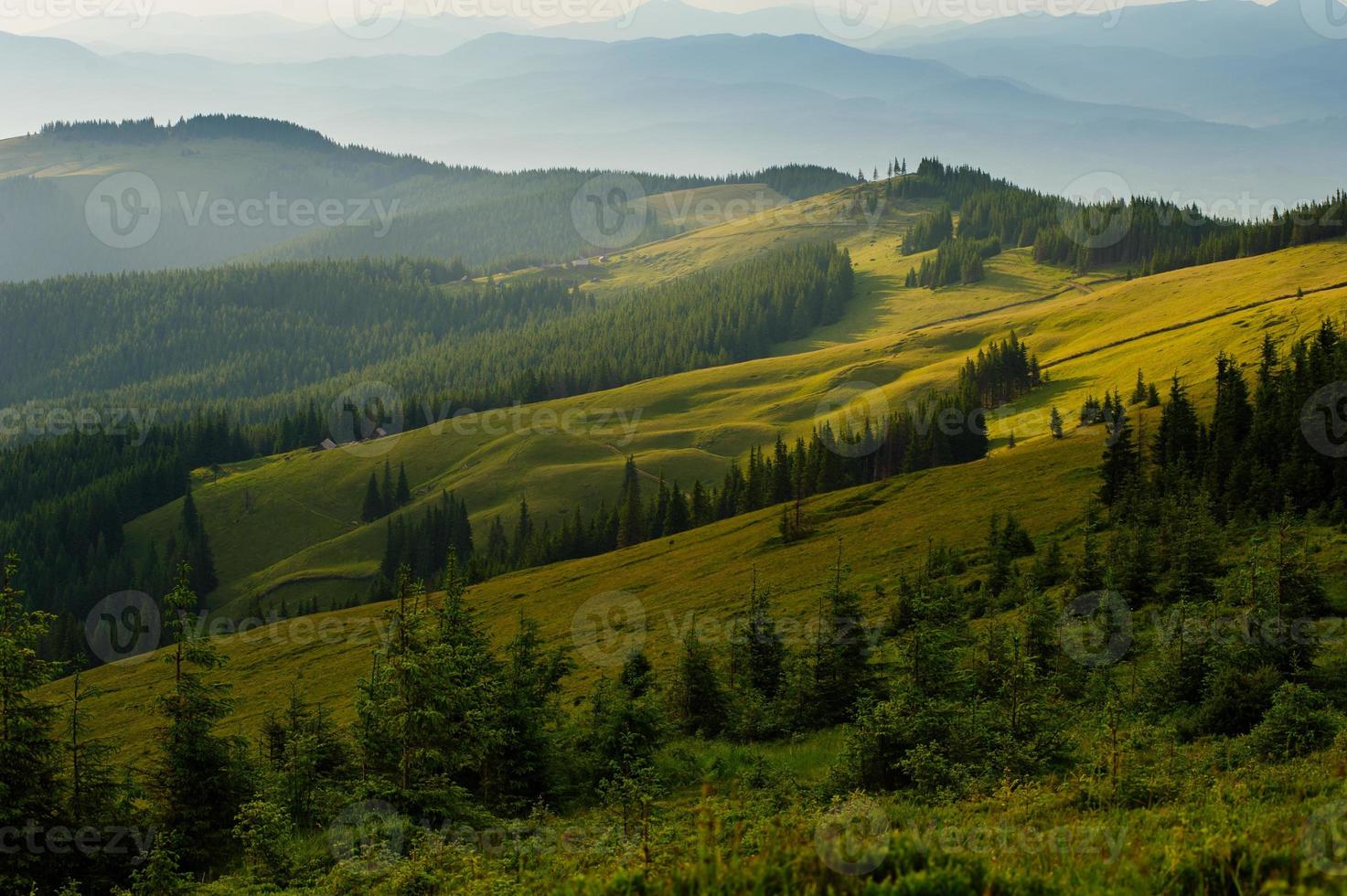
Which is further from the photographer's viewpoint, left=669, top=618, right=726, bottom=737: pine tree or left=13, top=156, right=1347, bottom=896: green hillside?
left=669, top=618, right=726, bottom=737: pine tree

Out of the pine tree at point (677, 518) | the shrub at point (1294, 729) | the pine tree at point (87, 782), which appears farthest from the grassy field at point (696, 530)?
the shrub at point (1294, 729)

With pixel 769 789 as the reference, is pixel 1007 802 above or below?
above

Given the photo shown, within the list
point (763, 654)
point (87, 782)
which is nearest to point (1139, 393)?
point (763, 654)

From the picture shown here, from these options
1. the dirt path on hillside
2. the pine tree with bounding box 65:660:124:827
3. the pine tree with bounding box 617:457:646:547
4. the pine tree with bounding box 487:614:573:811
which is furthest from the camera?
the dirt path on hillside

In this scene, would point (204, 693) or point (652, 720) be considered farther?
point (652, 720)

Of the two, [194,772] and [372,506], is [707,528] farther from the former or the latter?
[372,506]

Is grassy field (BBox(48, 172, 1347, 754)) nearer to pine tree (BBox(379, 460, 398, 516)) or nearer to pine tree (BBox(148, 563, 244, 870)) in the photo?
pine tree (BBox(148, 563, 244, 870))

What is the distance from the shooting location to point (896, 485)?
93000mm

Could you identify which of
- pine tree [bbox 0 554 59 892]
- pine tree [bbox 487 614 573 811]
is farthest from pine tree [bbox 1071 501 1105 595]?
pine tree [bbox 0 554 59 892]

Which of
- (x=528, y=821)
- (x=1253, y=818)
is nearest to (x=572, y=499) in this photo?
(x=528, y=821)

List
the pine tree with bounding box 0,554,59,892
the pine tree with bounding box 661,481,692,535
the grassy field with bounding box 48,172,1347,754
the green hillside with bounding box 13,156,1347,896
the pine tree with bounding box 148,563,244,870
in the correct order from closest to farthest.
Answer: the green hillside with bounding box 13,156,1347,896 → the pine tree with bounding box 0,554,59,892 → the pine tree with bounding box 148,563,244,870 → the grassy field with bounding box 48,172,1347,754 → the pine tree with bounding box 661,481,692,535

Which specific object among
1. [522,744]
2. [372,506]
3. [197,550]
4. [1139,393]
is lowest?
[197,550]

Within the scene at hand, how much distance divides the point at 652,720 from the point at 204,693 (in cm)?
1322

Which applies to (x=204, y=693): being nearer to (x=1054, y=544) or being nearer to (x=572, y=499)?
(x=1054, y=544)
